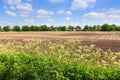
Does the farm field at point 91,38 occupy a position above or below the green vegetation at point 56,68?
below

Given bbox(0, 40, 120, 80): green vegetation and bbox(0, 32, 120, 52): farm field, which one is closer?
bbox(0, 40, 120, 80): green vegetation

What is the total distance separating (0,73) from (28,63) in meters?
0.79

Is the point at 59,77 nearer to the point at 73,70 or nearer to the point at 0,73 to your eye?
the point at 73,70

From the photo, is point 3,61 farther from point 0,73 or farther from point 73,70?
point 73,70

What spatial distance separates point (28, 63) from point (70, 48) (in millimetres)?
1849

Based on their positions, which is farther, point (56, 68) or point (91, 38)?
point (91, 38)

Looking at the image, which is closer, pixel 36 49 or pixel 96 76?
pixel 96 76

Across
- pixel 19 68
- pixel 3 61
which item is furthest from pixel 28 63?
pixel 3 61

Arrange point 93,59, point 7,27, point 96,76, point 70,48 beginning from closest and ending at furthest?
point 96,76 → point 93,59 → point 70,48 → point 7,27

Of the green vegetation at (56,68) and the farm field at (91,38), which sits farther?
the farm field at (91,38)

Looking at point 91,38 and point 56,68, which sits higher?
point 56,68

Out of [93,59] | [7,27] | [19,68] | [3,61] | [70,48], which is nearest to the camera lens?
[19,68]

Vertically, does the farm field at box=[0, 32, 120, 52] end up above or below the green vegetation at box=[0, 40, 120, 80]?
below

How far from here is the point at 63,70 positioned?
5984mm
